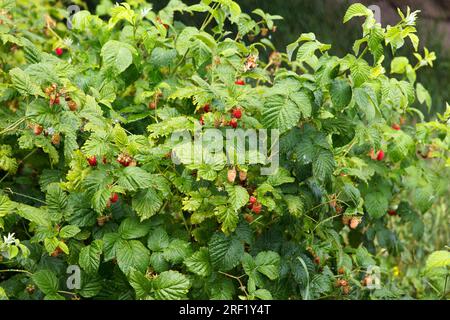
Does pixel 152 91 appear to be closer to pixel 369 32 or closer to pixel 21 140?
pixel 21 140

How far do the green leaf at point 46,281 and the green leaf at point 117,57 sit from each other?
2.17 feet

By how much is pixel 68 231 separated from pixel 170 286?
34cm

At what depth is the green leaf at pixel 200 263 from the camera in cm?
197

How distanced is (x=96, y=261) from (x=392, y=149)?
3.73ft

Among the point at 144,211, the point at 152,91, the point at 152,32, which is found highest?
the point at 152,32

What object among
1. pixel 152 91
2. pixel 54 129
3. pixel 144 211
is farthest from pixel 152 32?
pixel 144 211

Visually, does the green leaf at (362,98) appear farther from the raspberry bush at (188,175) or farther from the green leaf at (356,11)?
the green leaf at (356,11)

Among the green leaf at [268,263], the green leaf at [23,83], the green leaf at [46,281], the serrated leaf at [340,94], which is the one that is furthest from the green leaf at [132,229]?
the serrated leaf at [340,94]

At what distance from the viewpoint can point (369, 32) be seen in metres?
1.95

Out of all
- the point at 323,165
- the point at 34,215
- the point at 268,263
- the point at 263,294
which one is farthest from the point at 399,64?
the point at 34,215

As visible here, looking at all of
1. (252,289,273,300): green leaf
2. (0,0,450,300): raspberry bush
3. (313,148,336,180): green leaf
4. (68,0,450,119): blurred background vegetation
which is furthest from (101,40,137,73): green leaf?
(68,0,450,119): blurred background vegetation

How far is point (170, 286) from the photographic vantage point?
6.18 ft

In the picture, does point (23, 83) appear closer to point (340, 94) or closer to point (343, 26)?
point (340, 94)

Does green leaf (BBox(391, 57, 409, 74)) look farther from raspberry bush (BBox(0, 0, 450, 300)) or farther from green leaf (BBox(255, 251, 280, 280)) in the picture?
green leaf (BBox(255, 251, 280, 280))
